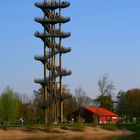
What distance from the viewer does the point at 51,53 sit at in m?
87.4

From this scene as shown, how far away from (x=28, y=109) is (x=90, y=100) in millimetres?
30817

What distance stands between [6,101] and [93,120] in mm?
25580

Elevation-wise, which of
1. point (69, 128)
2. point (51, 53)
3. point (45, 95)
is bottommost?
point (69, 128)

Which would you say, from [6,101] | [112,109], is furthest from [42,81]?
[112,109]

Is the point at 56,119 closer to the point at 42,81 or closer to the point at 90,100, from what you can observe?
Answer: the point at 42,81

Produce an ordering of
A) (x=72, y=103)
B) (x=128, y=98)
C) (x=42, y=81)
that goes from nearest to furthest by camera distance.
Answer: (x=42, y=81) < (x=128, y=98) < (x=72, y=103)

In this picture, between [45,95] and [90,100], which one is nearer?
[45,95]

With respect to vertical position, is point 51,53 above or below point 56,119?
above

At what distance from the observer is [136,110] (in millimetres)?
111750

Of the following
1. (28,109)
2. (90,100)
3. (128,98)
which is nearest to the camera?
(28,109)

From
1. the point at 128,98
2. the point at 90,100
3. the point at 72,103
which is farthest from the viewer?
the point at 90,100

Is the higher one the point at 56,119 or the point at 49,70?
the point at 49,70

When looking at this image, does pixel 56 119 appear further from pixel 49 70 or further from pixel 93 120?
pixel 93 120

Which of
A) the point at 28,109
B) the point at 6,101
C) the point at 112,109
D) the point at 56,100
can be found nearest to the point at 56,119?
the point at 56,100
